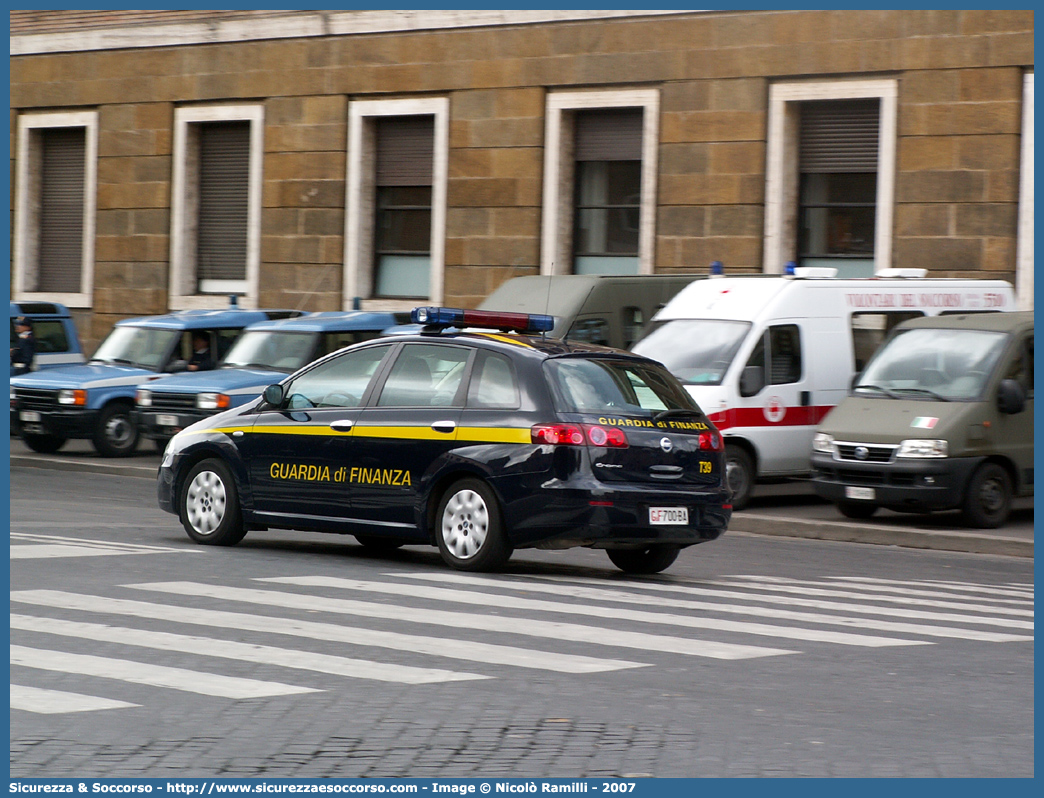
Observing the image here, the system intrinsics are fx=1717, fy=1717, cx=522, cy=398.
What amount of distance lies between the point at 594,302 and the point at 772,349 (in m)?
2.87

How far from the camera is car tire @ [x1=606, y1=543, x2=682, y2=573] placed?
38.7 feet

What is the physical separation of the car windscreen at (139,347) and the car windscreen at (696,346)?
7.32 m

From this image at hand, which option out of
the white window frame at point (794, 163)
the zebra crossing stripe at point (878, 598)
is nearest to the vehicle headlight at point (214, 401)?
the white window frame at point (794, 163)

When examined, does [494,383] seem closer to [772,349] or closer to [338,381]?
[338,381]

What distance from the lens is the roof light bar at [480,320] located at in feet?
39.2

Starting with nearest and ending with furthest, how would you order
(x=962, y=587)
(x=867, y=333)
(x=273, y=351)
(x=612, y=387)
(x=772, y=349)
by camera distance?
(x=612, y=387)
(x=962, y=587)
(x=772, y=349)
(x=867, y=333)
(x=273, y=351)

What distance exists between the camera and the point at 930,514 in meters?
17.6

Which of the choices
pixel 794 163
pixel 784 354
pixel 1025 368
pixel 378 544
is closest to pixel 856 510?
pixel 784 354

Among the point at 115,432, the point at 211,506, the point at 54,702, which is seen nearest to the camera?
the point at 54,702

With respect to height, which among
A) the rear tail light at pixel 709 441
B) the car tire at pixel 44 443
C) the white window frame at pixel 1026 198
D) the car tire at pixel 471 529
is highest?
the white window frame at pixel 1026 198

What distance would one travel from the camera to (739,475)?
17344 mm

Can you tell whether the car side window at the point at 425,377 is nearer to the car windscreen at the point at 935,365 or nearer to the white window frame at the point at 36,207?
the car windscreen at the point at 935,365

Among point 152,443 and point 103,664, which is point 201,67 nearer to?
point 152,443

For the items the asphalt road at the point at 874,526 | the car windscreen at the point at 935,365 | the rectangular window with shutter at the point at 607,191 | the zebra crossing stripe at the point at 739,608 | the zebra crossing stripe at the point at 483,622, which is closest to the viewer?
the zebra crossing stripe at the point at 483,622
